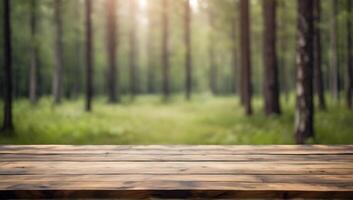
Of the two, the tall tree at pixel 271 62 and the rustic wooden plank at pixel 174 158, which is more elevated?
the tall tree at pixel 271 62

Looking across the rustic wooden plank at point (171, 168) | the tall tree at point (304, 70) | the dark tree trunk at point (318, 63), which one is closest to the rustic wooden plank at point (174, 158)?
the rustic wooden plank at point (171, 168)

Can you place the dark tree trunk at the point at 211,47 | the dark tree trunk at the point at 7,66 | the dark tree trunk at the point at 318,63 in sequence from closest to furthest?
the dark tree trunk at the point at 7,66 < the dark tree trunk at the point at 318,63 < the dark tree trunk at the point at 211,47

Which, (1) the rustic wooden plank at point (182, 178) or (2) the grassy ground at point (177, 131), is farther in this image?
(2) the grassy ground at point (177, 131)

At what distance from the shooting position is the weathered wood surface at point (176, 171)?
10.4 ft

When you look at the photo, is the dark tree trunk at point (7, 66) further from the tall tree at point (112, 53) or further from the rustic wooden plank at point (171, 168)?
the tall tree at point (112, 53)

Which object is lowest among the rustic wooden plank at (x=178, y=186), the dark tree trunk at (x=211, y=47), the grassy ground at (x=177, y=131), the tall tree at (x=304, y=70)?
the grassy ground at (x=177, y=131)

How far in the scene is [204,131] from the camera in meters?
13.6

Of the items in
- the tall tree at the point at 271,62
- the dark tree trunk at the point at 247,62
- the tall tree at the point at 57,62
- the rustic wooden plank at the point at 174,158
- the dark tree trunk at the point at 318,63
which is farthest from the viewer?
the tall tree at the point at 57,62

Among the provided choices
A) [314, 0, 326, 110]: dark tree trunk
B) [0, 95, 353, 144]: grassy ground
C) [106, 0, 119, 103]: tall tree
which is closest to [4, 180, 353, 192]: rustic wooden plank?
[0, 95, 353, 144]: grassy ground

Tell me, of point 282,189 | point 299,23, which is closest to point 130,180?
point 282,189

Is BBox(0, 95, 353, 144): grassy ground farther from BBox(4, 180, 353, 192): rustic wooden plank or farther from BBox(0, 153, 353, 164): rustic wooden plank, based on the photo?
BBox(4, 180, 353, 192): rustic wooden plank

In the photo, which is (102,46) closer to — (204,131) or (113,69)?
(113,69)

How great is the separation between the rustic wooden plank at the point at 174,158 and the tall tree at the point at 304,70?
18.0 ft

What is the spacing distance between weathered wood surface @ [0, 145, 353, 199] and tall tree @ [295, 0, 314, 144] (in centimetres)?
495
